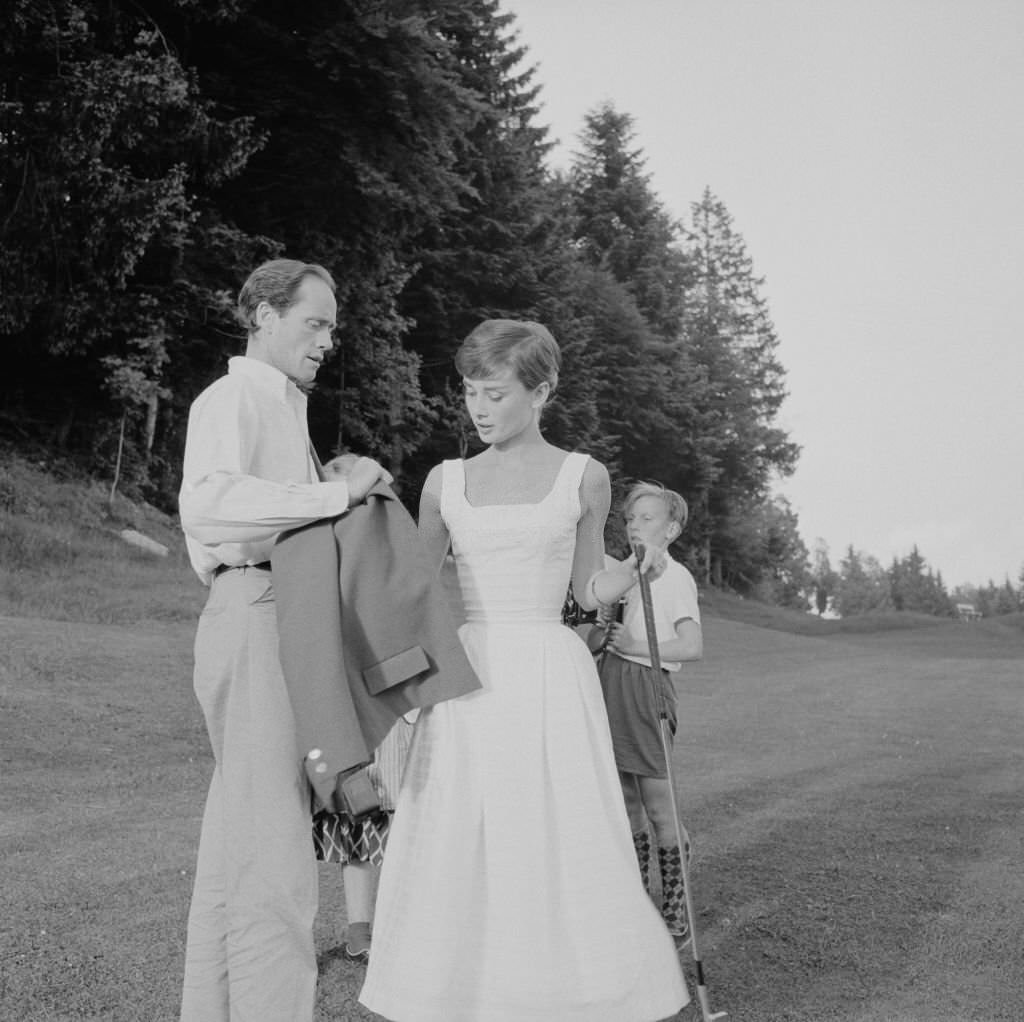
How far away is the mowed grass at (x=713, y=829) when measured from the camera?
475 cm

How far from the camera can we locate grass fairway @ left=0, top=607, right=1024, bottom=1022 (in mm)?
4703

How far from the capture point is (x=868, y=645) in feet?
124

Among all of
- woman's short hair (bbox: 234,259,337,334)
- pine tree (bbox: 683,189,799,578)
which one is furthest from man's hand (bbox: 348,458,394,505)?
pine tree (bbox: 683,189,799,578)

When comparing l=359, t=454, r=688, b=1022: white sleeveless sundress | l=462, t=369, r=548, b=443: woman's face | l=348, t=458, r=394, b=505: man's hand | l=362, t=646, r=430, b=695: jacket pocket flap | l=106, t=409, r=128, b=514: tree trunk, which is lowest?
l=359, t=454, r=688, b=1022: white sleeveless sundress

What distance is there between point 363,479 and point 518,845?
1146mm

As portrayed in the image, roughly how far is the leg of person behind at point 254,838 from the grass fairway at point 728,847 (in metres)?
1.07

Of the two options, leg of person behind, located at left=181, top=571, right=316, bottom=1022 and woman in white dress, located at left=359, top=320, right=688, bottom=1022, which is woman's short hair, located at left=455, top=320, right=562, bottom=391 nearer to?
woman in white dress, located at left=359, top=320, right=688, bottom=1022

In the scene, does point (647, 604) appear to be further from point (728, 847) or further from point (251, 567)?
point (728, 847)

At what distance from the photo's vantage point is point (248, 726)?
11.0 ft

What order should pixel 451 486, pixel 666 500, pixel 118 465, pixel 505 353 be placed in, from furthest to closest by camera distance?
pixel 118 465 → pixel 666 500 → pixel 451 486 → pixel 505 353

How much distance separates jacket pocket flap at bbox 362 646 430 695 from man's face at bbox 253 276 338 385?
0.94m

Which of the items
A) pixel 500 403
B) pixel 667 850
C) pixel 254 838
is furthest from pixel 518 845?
pixel 667 850

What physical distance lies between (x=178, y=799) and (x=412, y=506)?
26.8 metres

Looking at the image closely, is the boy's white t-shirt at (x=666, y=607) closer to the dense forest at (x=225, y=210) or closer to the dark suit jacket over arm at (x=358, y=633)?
the dark suit jacket over arm at (x=358, y=633)
